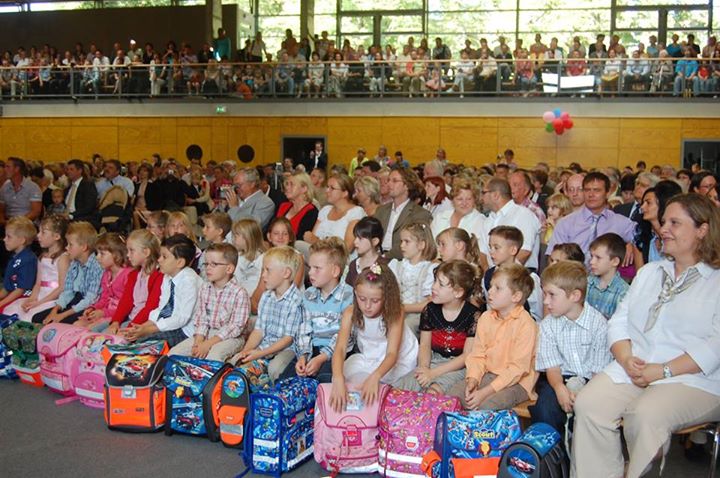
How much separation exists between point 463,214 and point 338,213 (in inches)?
47.2

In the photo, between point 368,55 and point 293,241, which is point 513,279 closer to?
point 293,241

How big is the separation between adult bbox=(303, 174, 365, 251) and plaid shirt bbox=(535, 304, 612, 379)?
122 inches

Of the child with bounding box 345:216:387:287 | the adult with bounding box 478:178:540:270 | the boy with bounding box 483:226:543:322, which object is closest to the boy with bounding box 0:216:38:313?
the child with bounding box 345:216:387:287

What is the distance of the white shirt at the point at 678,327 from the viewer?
13.1 feet

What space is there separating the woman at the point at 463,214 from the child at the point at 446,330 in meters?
2.03

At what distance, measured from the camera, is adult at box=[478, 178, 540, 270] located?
22.0 ft

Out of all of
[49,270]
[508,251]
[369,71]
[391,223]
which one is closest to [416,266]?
[508,251]

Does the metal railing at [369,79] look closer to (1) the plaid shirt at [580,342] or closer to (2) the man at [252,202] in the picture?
(2) the man at [252,202]

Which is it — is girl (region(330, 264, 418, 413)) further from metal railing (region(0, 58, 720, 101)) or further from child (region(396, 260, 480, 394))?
metal railing (region(0, 58, 720, 101))

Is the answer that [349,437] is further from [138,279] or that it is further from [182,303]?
[138,279]

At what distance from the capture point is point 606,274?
17.0 ft

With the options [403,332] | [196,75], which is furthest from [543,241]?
[196,75]

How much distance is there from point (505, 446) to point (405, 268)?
2.12 m

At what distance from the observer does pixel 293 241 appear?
23.4ft
